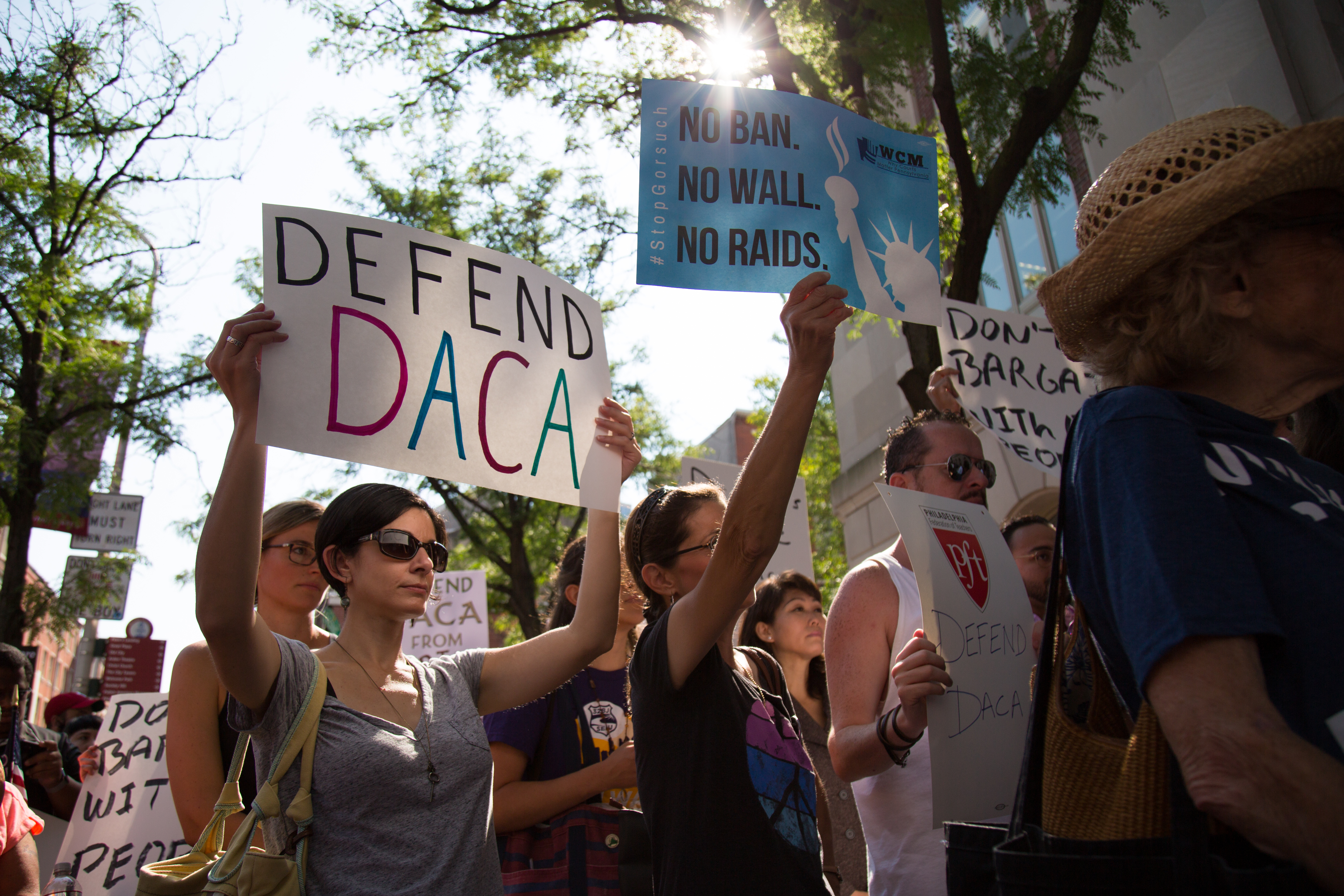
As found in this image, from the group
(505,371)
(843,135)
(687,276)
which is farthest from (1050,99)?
(505,371)

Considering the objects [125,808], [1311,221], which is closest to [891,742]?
[1311,221]

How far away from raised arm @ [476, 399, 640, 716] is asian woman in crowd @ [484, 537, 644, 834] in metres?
0.08

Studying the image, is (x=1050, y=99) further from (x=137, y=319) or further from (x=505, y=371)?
(x=137, y=319)

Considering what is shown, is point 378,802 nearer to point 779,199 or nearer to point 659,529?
point 659,529

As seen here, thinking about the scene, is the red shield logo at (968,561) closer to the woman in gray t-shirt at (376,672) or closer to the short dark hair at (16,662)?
the woman in gray t-shirt at (376,672)

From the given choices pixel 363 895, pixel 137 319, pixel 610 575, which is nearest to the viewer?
pixel 363 895

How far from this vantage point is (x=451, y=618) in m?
8.31

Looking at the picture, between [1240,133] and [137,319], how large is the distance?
13.0 metres

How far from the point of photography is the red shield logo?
→ 2.47 metres

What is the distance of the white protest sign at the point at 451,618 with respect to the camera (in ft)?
26.8

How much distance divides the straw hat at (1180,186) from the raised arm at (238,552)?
5.33 feet

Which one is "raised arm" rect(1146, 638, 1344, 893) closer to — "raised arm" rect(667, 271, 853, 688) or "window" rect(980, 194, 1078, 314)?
"raised arm" rect(667, 271, 853, 688)

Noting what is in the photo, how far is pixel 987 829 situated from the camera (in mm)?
1481

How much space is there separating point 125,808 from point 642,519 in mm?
2859
